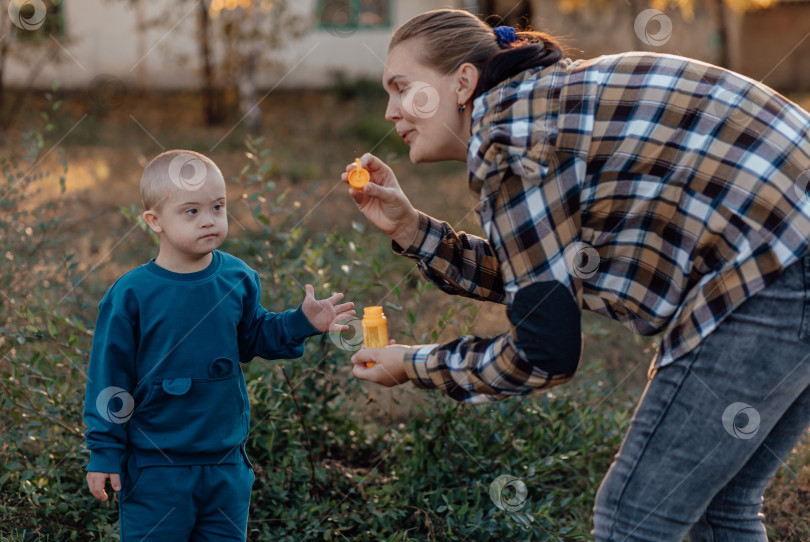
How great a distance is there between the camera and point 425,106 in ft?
6.51

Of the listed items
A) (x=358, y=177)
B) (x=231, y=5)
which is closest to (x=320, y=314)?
(x=358, y=177)

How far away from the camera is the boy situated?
2125 mm

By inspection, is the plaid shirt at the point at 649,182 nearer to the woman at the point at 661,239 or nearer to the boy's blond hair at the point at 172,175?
the woman at the point at 661,239

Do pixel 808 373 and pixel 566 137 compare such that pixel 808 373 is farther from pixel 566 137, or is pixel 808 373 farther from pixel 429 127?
pixel 429 127

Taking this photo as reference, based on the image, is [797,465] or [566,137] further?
[797,465]

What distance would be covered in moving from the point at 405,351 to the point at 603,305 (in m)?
0.46

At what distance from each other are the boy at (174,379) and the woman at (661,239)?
73cm

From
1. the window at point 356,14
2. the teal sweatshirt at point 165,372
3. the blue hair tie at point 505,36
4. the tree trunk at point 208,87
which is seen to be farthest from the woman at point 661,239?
the window at point 356,14

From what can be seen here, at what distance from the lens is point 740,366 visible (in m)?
1.72

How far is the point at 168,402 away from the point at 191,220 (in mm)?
445

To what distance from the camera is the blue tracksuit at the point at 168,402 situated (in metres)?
2.12

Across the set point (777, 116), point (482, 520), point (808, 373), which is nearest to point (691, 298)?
point (808, 373)

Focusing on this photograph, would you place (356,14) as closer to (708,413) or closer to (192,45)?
(192,45)

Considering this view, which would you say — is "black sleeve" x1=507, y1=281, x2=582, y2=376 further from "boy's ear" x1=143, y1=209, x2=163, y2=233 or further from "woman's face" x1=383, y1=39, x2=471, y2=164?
"boy's ear" x1=143, y1=209, x2=163, y2=233
